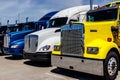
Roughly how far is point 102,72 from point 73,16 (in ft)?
16.7

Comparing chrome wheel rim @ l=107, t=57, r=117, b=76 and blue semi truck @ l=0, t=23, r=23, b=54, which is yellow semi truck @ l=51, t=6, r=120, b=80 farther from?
blue semi truck @ l=0, t=23, r=23, b=54

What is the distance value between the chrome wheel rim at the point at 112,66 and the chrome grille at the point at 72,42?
998mm

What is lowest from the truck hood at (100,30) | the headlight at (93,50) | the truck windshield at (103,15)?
the headlight at (93,50)

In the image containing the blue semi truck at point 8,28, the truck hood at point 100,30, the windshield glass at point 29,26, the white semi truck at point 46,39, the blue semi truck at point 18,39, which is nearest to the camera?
the truck hood at point 100,30

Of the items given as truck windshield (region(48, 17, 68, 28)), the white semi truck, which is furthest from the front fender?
truck windshield (region(48, 17, 68, 28))

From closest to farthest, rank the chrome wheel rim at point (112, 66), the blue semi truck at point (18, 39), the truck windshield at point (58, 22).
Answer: the chrome wheel rim at point (112, 66) < the truck windshield at point (58, 22) < the blue semi truck at point (18, 39)

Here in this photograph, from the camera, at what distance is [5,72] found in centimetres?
973

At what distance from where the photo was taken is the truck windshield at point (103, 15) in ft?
28.9

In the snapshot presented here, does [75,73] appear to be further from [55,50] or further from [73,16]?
[73,16]

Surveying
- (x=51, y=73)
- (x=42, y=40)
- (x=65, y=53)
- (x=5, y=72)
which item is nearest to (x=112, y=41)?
(x=65, y=53)

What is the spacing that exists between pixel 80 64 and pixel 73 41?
888mm

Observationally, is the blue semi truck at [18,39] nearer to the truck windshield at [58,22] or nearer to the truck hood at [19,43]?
the truck hood at [19,43]

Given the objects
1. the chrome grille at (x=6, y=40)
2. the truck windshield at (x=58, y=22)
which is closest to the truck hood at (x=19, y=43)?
the chrome grille at (x=6, y=40)

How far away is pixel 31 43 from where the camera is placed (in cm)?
1128
